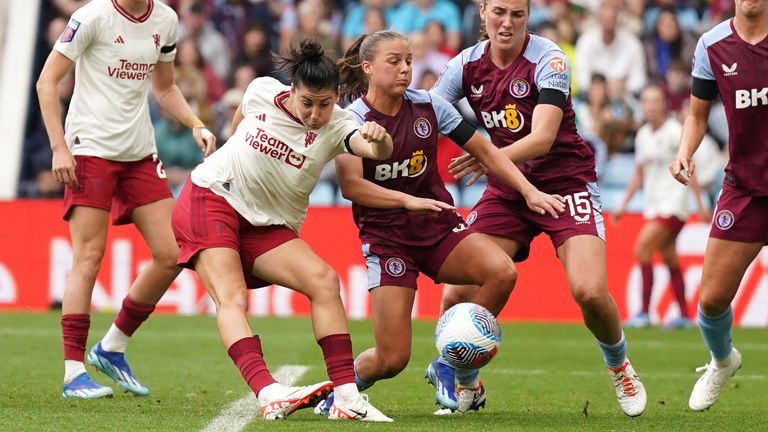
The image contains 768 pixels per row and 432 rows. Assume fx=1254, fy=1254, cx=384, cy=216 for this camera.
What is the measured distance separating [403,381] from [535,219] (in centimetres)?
208

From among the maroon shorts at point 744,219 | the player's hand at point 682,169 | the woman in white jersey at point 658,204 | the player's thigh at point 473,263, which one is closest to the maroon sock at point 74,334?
the player's thigh at point 473,263

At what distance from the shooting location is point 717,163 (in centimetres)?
1505

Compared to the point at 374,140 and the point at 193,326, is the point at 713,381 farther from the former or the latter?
the point at 193,326

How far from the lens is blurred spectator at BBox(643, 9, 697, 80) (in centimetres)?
1659

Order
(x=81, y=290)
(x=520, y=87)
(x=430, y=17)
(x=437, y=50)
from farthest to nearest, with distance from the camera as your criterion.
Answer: (x=430, y=17) → (x=437, y=50) → (x=81, y=290) → (x=520, y=87)

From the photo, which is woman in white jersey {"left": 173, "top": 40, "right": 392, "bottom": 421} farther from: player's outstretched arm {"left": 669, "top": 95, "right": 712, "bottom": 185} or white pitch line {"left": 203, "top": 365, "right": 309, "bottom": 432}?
player's outstretched arm {"left": 669, "top": 95, "right": 712, "bottom": 185}

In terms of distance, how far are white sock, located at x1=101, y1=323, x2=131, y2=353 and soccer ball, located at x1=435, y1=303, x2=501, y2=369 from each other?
2296mm

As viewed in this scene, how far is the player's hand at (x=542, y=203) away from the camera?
6.76m

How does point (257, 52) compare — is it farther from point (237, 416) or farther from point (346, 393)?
point (346, 393)

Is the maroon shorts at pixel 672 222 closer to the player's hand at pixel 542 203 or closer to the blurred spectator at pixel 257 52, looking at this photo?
the blurred spectator at pixel 257 52

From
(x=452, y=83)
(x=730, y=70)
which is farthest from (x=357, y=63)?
(x=730, y=70)

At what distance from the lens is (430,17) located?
666 inches

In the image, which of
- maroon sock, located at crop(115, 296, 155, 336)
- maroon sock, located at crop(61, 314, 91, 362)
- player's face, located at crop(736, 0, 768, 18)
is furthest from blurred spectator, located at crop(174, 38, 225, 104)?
player's face, located at crop(736, 0, 768, 18)

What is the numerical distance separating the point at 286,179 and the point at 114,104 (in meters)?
1.80
